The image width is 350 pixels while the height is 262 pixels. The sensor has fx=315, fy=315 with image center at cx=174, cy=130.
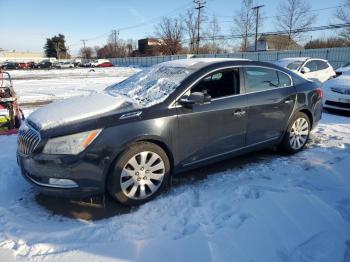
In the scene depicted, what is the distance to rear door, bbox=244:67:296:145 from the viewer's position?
4496mm

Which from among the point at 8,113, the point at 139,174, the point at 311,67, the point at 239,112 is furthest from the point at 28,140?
the point at 311,67

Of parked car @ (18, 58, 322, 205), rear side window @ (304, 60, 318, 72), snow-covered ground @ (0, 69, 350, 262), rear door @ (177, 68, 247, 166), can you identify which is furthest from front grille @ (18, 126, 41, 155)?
rear side window @ (304, 60, 318, 72)

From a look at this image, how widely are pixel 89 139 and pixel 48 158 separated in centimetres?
45

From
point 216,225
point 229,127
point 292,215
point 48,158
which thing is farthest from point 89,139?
point 292,215

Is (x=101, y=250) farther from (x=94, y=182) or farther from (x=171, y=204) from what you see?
(x=171, y=204)

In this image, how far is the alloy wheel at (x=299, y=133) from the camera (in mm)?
5203

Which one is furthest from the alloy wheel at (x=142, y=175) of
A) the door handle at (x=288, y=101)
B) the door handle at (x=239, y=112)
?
the door handle at (x=288, y=101)

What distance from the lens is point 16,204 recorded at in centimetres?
365

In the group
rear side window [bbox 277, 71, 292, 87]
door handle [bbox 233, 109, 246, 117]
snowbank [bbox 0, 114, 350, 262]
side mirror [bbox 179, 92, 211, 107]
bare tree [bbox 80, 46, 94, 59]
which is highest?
bare tree [bbox 80, 46, 94, 59]

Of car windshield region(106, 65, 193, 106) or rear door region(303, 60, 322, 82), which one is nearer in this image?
car windshield region(106, 65, 193, 106)

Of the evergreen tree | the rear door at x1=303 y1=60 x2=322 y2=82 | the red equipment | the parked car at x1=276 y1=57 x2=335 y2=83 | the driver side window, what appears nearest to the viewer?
the driver side window

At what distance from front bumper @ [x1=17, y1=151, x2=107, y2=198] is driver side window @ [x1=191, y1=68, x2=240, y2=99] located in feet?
5.52

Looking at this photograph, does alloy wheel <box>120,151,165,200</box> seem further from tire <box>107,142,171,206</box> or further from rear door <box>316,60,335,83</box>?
rear door <box>316,60,335,83</box>

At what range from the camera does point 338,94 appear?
8.36 m
